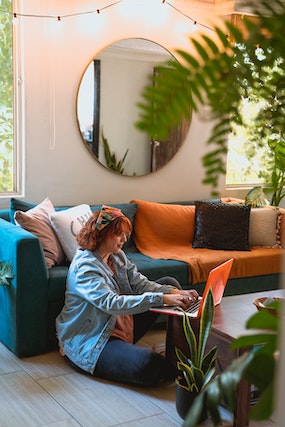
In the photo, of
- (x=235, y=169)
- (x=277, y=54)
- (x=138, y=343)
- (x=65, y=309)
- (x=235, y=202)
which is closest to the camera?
(x=277, y=54)

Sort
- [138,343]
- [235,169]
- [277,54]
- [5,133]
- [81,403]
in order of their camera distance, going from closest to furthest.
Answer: [277,54] < [81,403] < [138,343] < [5,133] < [235,169]

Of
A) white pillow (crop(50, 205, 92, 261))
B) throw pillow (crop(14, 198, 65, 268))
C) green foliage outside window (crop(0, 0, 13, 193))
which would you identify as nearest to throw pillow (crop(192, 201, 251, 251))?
white pillow (crop(50, 205, 92, 261))

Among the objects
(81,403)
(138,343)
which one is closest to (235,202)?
(138,343)

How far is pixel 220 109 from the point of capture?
75cm

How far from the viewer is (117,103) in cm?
509

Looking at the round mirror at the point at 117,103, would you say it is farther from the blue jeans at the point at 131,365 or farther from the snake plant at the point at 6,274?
the blue jeans at the point at 131,365

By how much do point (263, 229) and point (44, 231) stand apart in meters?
1.82

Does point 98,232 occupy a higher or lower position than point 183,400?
higher

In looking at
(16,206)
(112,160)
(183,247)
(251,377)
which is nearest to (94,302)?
(16,206)

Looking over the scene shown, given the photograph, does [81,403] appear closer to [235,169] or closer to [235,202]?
[235,202]

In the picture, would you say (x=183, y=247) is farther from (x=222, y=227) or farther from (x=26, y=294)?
(x=26, y=294)

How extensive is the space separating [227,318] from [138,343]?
2.83ft

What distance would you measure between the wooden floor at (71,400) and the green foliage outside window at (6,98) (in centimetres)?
158

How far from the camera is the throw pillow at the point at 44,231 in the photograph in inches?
160
